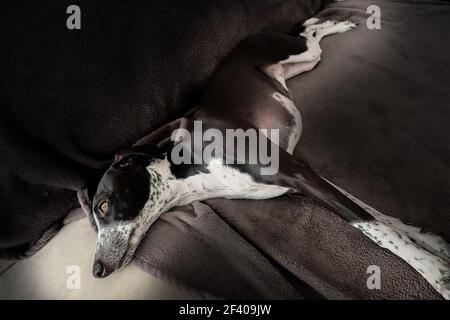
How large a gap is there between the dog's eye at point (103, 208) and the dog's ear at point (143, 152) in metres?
0.19

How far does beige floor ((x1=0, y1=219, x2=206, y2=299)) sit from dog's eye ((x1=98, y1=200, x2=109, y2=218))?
0.34ft

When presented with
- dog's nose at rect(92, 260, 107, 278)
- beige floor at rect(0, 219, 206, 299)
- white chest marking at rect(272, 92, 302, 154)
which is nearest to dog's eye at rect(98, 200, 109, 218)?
beige floor at rect(0, 219, 206, 299)

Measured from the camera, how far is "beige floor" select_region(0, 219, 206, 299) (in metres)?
1.24

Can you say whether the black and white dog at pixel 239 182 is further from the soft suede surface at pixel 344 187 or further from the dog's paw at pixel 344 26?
the dog's paw at pixel 344 26

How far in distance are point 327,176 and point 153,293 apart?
0.81m

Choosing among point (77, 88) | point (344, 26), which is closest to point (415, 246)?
point (77, 88)

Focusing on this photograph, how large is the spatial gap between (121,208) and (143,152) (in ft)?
0.81

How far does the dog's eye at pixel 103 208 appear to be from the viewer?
1.45 m

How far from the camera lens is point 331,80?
1986mm

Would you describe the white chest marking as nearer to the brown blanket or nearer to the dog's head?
the brown blanket
